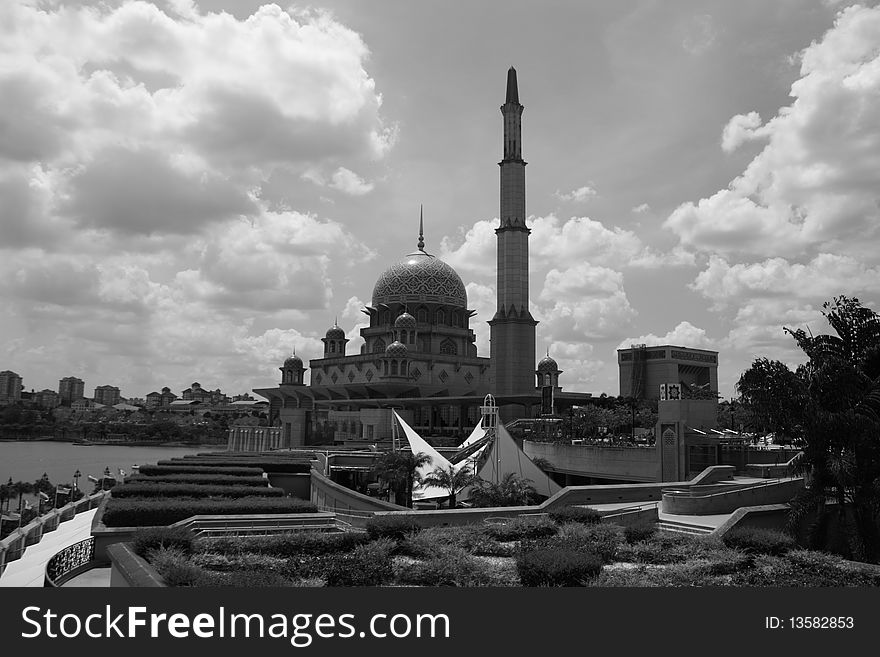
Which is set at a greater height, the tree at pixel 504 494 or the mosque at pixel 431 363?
the mosque at pixel 431 363

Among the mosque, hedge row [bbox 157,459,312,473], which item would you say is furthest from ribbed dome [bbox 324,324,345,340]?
hedge row [bbox 157,459,312,473]

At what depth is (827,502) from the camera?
21406 mm

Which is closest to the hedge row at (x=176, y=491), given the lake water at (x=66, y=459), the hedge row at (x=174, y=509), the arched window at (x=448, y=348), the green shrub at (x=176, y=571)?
the hedge row at (x=174, y=509)

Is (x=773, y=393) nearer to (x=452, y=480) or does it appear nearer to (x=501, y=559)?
(x=501, y=559)

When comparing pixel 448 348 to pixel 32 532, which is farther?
pixel 448 348

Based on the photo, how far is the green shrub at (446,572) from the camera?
42.9ft

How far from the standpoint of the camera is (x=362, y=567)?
13695mm

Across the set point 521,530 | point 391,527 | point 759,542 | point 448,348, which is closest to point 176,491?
point 391,527

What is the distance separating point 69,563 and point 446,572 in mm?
10714

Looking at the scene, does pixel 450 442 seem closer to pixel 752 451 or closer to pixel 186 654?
pixel 752 451

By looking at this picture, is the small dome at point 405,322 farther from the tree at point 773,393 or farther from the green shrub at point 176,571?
the green shrub at point 176,571

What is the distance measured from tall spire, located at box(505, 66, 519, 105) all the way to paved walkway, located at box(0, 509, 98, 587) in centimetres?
6396

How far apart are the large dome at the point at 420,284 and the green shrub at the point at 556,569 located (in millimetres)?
83727

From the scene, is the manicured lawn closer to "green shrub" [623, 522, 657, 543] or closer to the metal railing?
"green shrub" [623, 522, 657, 543]
